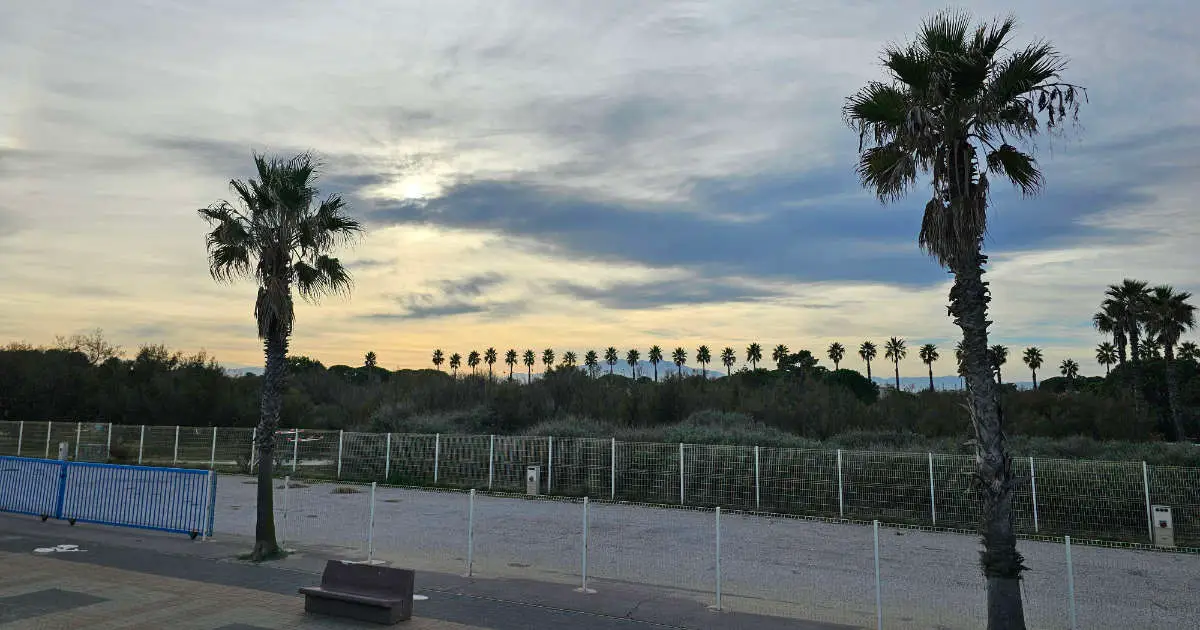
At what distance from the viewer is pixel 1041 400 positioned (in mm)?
40094

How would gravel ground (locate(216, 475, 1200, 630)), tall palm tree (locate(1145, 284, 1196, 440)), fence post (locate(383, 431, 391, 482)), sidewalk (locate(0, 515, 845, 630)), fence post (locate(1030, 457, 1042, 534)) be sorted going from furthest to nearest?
tall palm tree (locate(1145, 284, 1196, 440)) < fence post (locate(383, 431, 391, 482)) < fence post (locate(1030, 457, 1042, 534)) < gravel ground (locate(216, 475, 1200, 630)) < sidewalk (locate(0, 515, 845, 630))

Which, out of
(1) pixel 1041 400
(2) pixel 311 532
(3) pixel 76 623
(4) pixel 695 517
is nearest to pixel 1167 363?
(1) pixel 1041 400

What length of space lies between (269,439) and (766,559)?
9.56 meters

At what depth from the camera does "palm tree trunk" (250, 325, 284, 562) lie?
495 inches

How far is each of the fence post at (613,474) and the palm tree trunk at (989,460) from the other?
52.6 feet

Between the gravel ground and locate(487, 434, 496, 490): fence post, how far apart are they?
4.44 m

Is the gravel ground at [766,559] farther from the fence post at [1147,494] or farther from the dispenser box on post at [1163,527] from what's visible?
the fence post at [1147,494]

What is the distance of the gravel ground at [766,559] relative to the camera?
10.2 metres

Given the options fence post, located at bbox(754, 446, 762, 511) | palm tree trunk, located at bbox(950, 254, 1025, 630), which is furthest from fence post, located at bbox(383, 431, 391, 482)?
palm tree trunk, located at bbox(950, 254, 1025, 630)

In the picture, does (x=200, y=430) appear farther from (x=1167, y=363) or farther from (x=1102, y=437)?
(x=1167, y=363)

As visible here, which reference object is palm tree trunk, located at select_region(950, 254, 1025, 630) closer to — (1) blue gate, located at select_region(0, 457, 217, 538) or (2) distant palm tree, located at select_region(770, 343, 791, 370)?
(1) blue gate, located at select_region(0, 457, 217, 538)

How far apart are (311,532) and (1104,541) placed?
1790cm

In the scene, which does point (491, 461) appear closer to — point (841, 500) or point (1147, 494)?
point (841, 500)

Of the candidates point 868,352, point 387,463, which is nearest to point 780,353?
point 868,352
